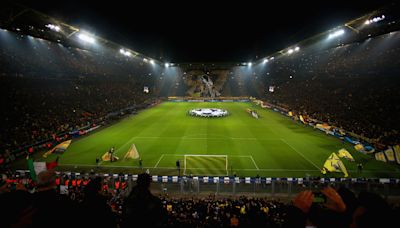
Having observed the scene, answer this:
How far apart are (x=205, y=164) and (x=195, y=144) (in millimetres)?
6760

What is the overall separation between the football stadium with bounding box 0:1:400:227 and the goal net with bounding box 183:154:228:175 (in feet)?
0.56

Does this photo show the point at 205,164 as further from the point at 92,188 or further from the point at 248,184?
the point at 92,188

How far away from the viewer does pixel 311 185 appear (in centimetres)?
1708

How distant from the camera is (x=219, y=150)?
84.9ft

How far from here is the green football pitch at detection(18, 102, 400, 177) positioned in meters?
20.5

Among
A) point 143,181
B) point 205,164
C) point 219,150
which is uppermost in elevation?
point 143,181

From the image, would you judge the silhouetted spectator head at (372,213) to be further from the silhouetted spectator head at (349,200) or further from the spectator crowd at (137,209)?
the silhouetted spectator head at (349,200)

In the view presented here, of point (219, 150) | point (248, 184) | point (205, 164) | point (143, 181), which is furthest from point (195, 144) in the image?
point (143, 181)

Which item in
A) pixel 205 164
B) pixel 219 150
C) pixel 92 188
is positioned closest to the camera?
pixel 92 188

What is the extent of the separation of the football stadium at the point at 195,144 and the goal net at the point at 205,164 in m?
0.17

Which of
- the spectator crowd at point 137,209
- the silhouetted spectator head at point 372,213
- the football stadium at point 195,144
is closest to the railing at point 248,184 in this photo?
the football stadium at point 195,144

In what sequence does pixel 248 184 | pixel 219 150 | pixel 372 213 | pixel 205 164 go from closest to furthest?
pixel 372 213 → pixel 248 184 → pixel 205 164 → pixel 219 150

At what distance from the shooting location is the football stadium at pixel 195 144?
3598mm

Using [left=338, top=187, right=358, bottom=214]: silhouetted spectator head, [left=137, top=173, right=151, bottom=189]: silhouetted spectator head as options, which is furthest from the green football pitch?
[left=338, top=187, right=358, bottom=214]: silhouetted spectator head
